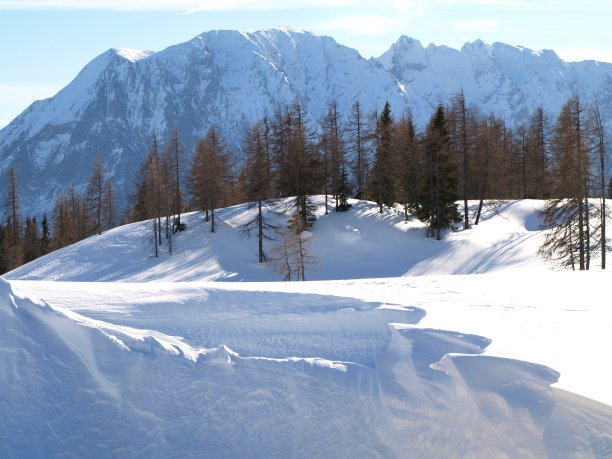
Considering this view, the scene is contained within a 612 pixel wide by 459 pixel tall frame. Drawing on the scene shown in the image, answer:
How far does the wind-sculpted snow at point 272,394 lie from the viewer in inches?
268

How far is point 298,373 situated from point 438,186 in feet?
108

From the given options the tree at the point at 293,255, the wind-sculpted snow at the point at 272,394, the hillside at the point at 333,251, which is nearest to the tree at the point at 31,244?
the hillside at the point at 333,251

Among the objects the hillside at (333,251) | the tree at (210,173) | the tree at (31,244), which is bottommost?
the tree at (31,244)

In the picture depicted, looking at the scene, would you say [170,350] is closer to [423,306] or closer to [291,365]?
[291,365]

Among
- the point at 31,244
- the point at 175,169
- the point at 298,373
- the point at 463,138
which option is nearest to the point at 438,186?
the point at 463,138

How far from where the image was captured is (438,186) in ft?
128

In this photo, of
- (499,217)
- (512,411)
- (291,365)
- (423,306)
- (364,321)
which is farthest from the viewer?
(499,217)

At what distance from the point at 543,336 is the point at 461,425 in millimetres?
2248

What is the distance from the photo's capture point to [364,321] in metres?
9.37

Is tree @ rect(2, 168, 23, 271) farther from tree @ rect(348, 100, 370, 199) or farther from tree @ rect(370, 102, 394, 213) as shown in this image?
tree @ rect(370, 102, 394, 213)

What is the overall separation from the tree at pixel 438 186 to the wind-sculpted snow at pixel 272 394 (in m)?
31.0

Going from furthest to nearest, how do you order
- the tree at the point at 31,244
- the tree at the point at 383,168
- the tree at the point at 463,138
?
the tree at the point at 31,244 → the tree at the point at 383,168 → the tree at the point at 463,138

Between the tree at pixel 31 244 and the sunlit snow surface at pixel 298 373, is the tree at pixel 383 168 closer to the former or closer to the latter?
the sunlit snow surface at pixel 298 373

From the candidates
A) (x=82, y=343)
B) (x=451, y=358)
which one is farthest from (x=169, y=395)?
(x=451, y=358)
